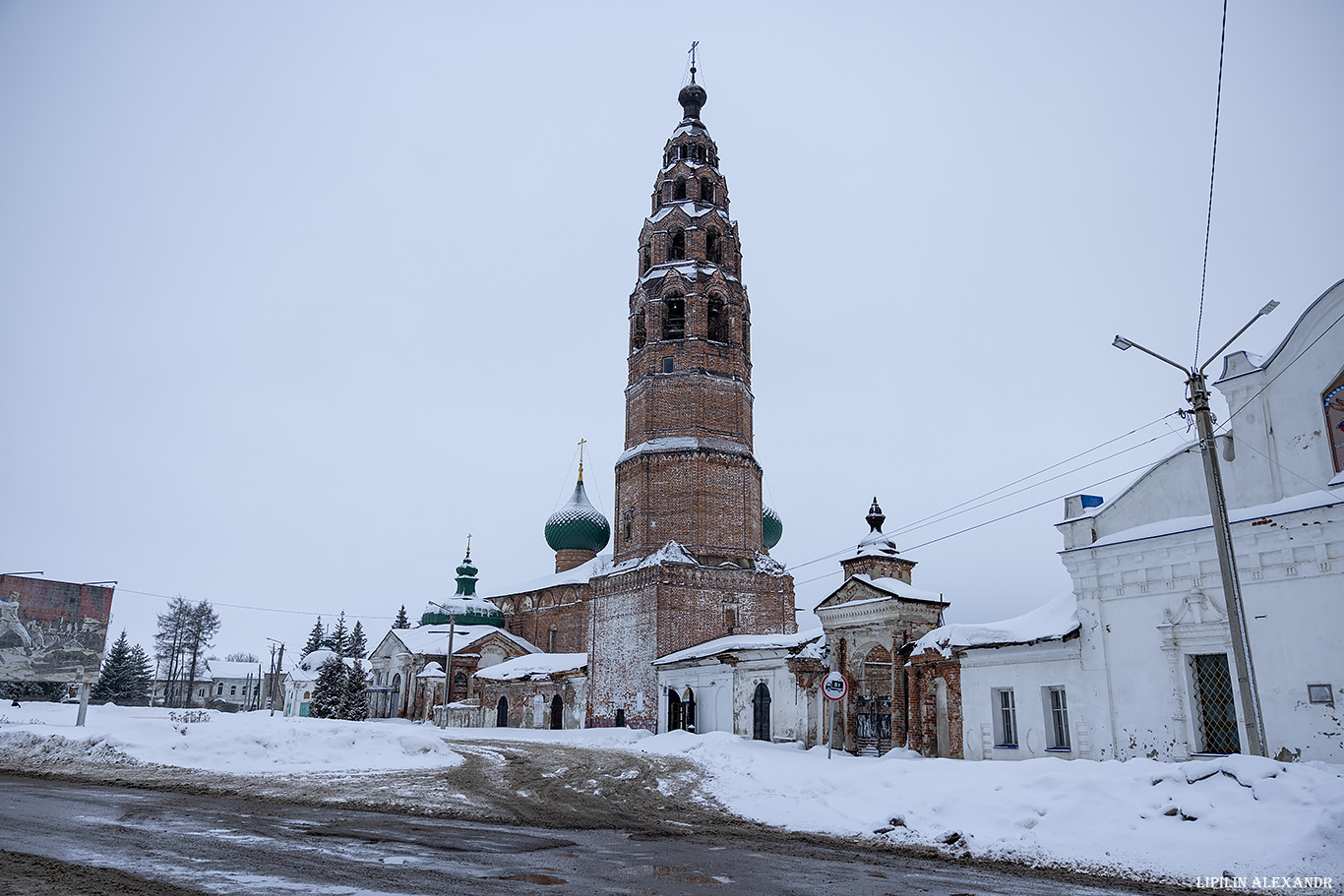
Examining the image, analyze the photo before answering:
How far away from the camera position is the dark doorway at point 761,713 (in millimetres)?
26906

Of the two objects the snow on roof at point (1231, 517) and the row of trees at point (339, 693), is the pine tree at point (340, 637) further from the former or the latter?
the snow on roof at point (1231, 517)

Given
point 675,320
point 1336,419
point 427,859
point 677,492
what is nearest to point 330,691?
point 677,492

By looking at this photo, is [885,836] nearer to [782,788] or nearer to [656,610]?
[782,788]

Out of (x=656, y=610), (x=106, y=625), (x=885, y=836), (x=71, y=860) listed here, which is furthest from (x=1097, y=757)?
(x=106, y=625)

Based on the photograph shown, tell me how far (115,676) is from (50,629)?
3368 cm

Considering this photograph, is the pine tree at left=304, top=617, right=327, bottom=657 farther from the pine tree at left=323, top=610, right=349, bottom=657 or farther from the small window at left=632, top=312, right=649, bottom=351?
the small window at left=632, top=312, right=649, bottom=351

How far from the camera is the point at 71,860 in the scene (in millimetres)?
7289

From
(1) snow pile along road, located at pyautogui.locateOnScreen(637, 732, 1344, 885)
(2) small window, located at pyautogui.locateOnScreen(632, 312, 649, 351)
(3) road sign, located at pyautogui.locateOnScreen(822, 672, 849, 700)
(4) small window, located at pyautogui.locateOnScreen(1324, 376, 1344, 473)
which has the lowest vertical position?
(1) snow pile along road, located at pyautogui.locateOnScreen(637, 732, 1344, 885)

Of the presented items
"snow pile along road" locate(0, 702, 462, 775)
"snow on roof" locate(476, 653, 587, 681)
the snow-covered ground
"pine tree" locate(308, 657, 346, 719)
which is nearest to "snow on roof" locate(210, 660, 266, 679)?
"pine tree" locate(308, 657, 346, 719)

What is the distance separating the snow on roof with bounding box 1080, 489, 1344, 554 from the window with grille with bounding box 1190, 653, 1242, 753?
2.12 metres

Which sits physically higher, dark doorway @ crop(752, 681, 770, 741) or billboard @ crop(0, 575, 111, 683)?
billboard @ crop(0, 575, 111, 683)

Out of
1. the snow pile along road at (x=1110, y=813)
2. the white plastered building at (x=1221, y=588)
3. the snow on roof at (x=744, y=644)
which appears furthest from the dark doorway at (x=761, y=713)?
the snow pile along road at (x=1110, y=813)

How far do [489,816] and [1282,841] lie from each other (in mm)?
8653

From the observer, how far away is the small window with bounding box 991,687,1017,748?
17562 mm
